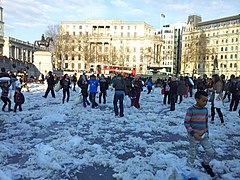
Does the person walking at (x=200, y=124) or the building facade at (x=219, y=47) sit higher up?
the building facade at (x=219, y=47)

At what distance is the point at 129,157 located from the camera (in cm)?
560

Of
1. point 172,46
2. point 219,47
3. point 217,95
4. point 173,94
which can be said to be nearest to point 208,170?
point 217,95

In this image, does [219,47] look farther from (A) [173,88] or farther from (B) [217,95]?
(B) [217,95]

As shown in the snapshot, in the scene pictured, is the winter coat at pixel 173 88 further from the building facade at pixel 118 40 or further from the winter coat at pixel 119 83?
the building facade at pixel 118 40

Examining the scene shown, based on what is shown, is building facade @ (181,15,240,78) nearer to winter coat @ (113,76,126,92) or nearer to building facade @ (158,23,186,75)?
building facade @ (158,23,186,75)

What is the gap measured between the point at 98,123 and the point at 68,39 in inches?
2649

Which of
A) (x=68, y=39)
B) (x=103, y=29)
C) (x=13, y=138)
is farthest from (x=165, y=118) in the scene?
(x=103, y=29)

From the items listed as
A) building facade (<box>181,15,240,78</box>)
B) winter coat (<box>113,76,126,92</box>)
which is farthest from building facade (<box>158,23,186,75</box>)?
winter coat (<box>113,76,126,92</box>)

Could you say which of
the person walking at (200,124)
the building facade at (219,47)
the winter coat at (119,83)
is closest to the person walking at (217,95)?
the winter coat at (119,83)

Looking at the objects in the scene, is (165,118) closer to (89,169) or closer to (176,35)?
(89,169)

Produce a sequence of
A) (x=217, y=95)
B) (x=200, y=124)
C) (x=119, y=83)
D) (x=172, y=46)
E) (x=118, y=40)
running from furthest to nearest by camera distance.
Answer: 1. (x=172, y=46)
2. (x=118, y=40)
3. (x=119, y=83)
4. (x=217, y=95)
5. (x=200, y=124)

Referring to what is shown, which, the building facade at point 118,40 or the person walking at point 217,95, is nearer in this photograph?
the person walking at point 217,95

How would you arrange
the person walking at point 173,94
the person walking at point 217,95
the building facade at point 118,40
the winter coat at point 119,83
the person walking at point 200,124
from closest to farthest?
the person walking at point 200,124, the person walking at point 217,95, the winter coat at point 119,83, the person walking at point 173,94, the building facade at point 118,40

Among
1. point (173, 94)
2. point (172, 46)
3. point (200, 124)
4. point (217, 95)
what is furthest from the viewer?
point (172, 46)
